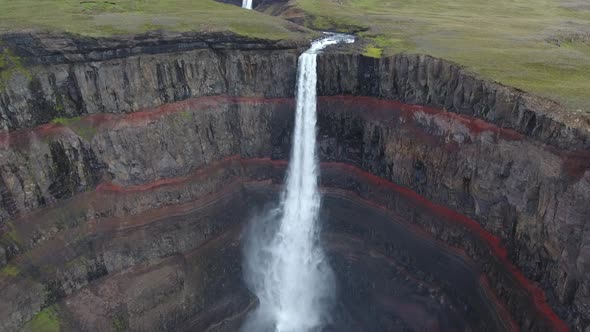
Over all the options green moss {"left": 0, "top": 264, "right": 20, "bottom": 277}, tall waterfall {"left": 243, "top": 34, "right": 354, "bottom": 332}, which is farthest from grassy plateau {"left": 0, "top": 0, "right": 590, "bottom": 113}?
green moss {"left": 0, "top": 264, "right": 20, "bottom": 277}

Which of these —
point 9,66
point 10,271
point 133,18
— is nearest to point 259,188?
point 133,18

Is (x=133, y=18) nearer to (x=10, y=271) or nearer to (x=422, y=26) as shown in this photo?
(x=10, y=271)

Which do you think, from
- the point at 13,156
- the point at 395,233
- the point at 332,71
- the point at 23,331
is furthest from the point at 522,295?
the point at 13,156

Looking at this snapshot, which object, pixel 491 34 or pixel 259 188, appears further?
pixel 491 34

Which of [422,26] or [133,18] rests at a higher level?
[422,26]

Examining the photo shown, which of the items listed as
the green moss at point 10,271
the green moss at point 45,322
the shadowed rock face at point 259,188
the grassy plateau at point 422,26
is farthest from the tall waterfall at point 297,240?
the green moss at point 10,271

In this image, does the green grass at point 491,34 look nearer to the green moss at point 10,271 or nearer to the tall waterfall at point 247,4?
A: the tall waterfall at point 247,4
